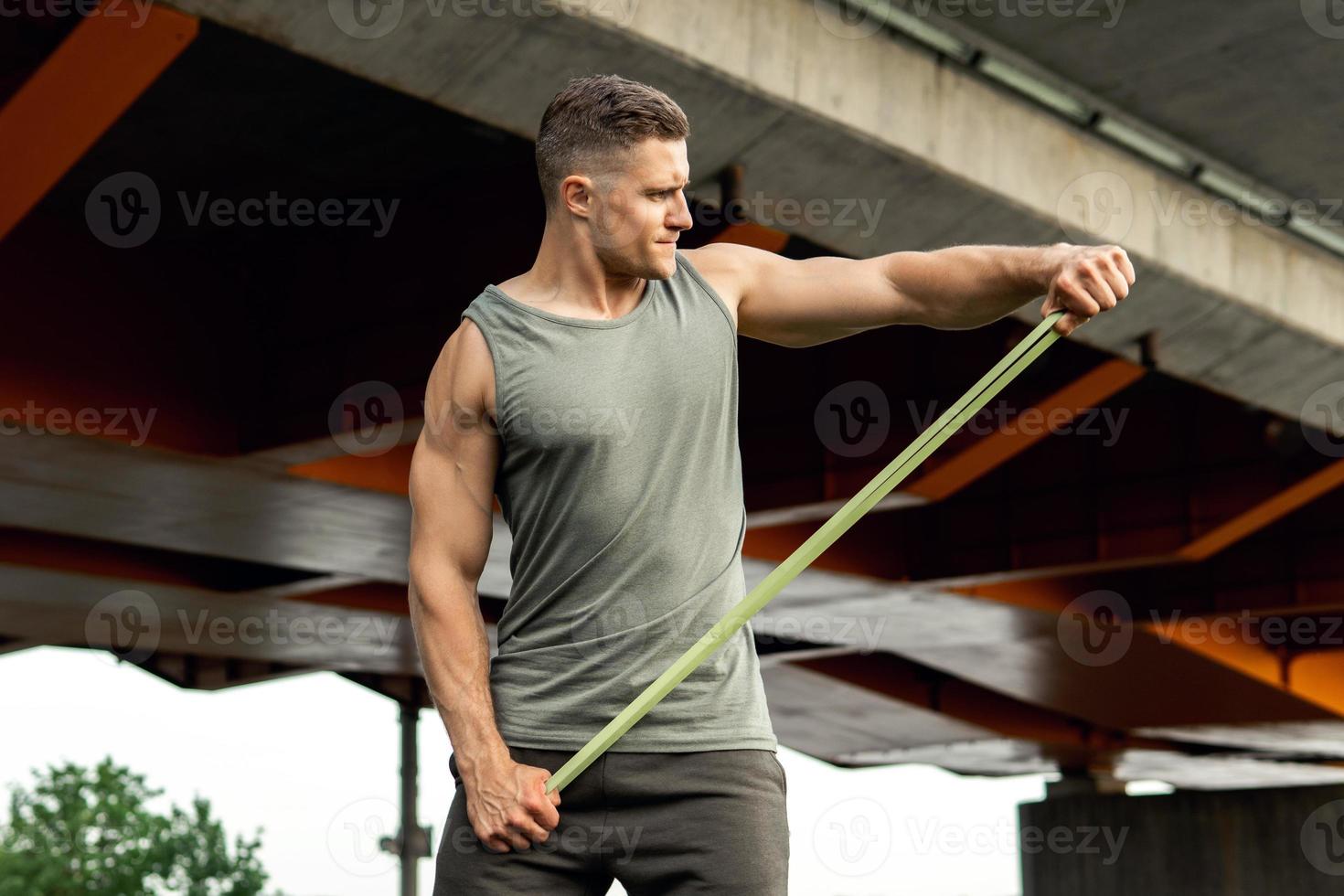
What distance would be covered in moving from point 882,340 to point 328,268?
16.4ft

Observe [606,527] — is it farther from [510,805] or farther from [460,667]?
[510,805]

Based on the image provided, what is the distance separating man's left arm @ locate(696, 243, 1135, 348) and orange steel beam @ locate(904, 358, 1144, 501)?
1079 cm

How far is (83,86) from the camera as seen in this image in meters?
7.90

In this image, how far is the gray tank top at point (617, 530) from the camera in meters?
2.97

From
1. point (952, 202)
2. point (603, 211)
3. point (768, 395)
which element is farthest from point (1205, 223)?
point (603, 211)

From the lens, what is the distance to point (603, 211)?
3.08 m

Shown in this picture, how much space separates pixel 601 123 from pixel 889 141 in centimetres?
694
